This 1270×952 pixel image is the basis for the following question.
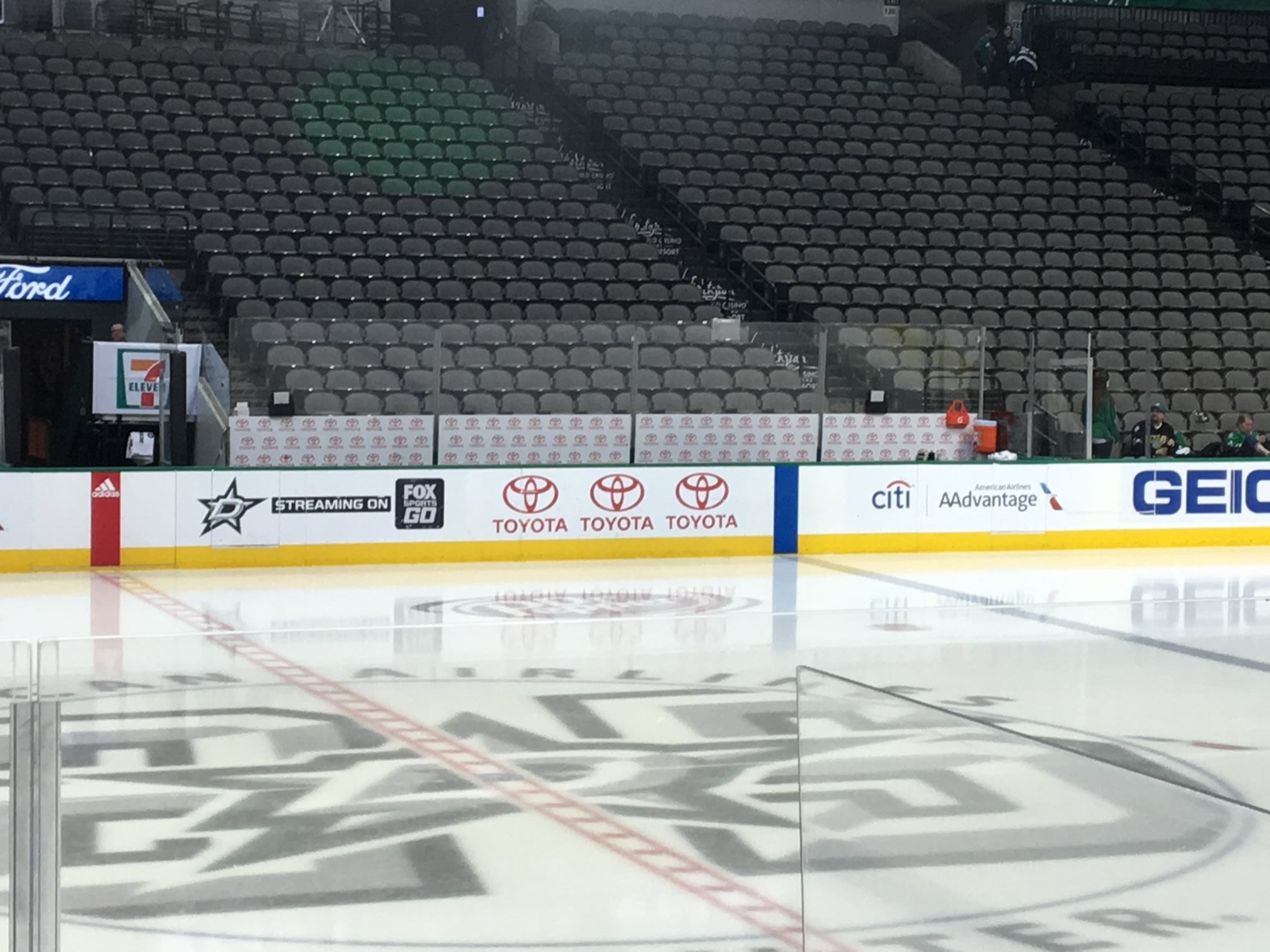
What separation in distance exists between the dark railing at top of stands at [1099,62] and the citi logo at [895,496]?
14.3 metres

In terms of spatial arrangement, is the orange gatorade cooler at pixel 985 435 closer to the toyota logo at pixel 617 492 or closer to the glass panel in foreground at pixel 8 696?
the toyota logo at pixel 617 492

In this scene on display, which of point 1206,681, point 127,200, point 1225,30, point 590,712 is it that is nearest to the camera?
point 590,712

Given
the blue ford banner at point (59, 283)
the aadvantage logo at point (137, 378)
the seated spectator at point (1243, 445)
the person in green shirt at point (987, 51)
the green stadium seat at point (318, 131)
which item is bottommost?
the seated spectator at point (1243, 445)

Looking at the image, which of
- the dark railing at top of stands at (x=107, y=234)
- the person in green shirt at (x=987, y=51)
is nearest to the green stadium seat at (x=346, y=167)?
the dark railing at top of stands at (x=107, y=234)

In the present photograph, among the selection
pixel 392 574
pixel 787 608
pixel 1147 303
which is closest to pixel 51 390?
pixel 392 574

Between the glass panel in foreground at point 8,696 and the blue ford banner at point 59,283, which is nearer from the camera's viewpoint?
the glass panel in foreground at point 8,696

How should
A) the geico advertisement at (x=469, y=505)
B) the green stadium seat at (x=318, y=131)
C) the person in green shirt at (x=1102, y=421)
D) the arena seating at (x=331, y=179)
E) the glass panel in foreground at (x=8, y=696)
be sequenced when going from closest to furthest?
the glass panel in foreground at (x=8, y=696), the geico advertisement at (x=469, y=505), the person in green shirt at (x=1102, y=421), the arena seating at (x=331, y=179), the green stadium seat at (x=318, y=131)

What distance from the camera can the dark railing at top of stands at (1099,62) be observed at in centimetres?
2783

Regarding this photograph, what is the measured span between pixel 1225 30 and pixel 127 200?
64.2ft

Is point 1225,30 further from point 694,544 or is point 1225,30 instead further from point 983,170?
point 694,544

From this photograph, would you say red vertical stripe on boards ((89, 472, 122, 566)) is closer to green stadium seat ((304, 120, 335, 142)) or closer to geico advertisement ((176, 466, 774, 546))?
geico advertisement ((176, 466, 774, 546))

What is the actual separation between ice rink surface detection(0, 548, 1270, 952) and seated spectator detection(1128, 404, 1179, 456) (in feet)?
46.1

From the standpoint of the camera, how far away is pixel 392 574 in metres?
14.2

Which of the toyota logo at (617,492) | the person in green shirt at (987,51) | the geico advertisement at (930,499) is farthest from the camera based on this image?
the person in green shirt at (987,51)
